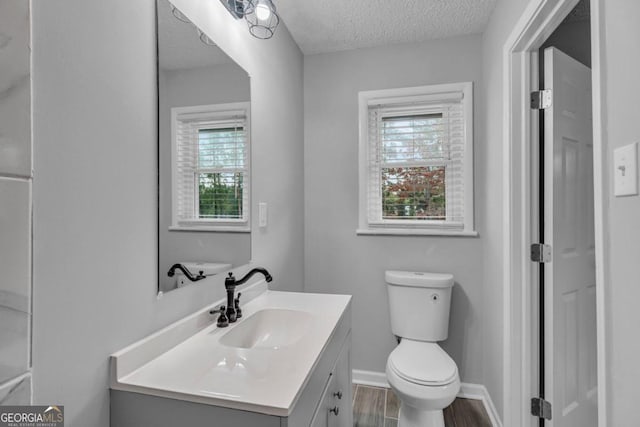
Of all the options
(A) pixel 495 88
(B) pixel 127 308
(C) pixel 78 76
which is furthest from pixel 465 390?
(C) pixel 78 76

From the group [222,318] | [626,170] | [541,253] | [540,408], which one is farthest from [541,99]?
[222,318]

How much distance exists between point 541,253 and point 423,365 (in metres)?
0.83

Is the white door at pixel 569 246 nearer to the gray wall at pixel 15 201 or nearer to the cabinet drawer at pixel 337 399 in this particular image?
the cabinet drawer at pixel 337 399

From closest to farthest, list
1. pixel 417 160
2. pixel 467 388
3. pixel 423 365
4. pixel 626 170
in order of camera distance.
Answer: pixel 626 170, pixel 423 365, pixel 467 388, pixel 417 160

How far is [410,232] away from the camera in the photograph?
7.48ft

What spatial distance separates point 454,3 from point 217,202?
1.77 m

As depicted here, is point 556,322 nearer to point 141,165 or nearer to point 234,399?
point 234,399

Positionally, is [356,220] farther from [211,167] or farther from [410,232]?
[211,167]

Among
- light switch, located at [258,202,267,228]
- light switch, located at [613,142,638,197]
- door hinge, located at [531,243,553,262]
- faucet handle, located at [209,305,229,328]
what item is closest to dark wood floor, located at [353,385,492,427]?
door hinge, located at [531,243,553,262]

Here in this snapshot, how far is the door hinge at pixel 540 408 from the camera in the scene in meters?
1.58

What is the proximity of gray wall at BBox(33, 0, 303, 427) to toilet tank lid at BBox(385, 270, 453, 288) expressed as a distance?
1379 millimetres

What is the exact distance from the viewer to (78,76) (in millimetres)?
761

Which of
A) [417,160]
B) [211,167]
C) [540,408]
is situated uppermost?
[417,160]

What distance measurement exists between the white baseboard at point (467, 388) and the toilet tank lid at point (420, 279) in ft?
2.42
